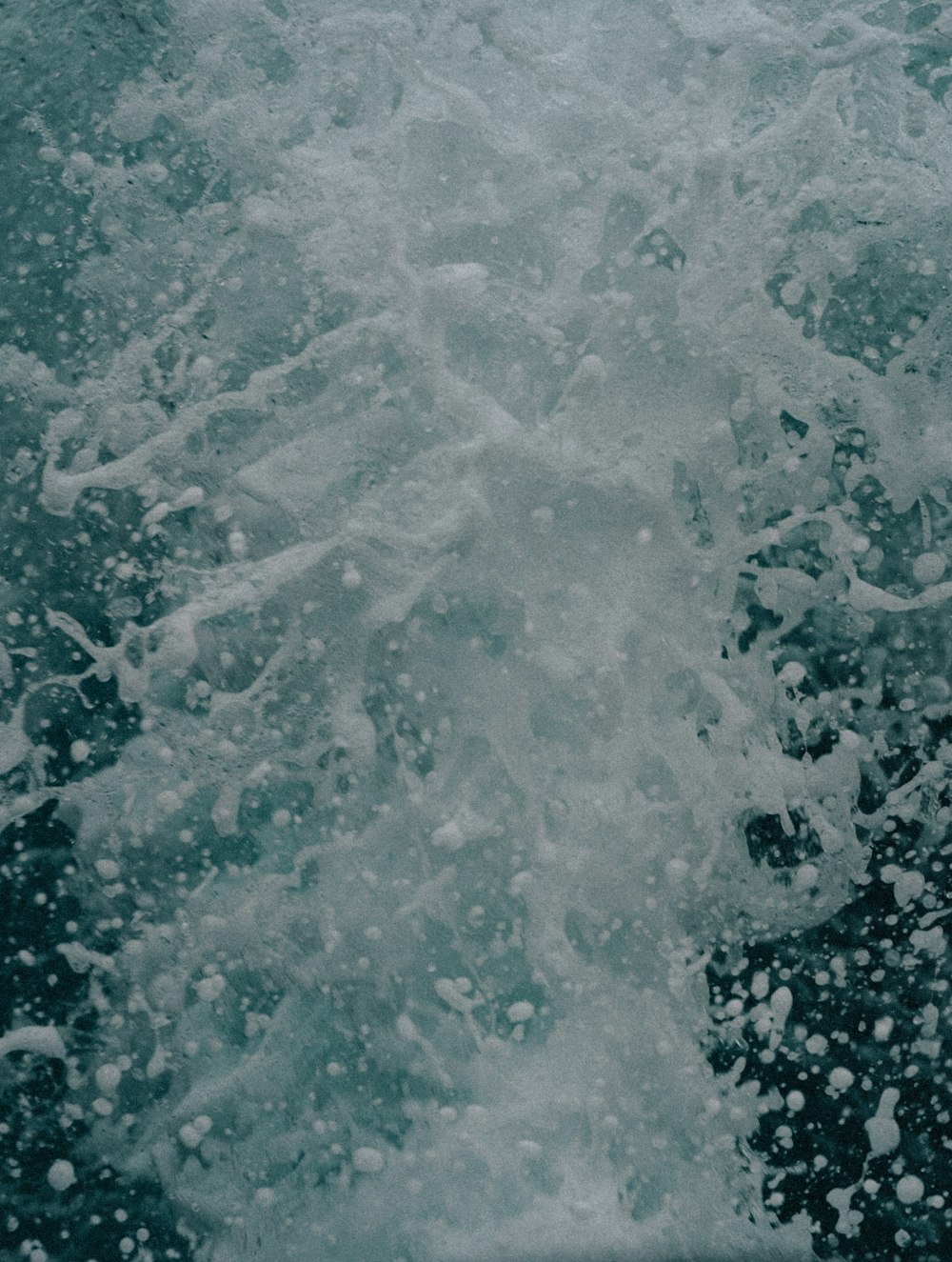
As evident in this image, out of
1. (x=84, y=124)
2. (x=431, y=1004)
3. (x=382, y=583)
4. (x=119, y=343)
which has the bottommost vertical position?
(x=431, y=1004)

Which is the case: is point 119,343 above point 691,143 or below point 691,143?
below

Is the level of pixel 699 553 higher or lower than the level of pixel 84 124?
lower

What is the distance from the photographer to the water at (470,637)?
1.92ft

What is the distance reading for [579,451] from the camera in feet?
2.02

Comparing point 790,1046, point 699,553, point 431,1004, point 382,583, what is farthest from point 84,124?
point 790,1046

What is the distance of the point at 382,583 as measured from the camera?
0.60m

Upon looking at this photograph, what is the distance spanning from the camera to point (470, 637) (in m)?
0.60

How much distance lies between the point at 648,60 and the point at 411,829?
591 millimetres

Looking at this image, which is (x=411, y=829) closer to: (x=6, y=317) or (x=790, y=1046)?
(x=790, y=1046)

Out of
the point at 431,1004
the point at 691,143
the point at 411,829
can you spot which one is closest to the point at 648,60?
the point at 691,143

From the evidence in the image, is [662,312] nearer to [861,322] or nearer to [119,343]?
[861,322]

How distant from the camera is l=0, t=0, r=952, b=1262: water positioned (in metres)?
0.58

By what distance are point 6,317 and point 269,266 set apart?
19cm

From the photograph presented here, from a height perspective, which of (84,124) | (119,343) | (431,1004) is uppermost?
(84,124)
